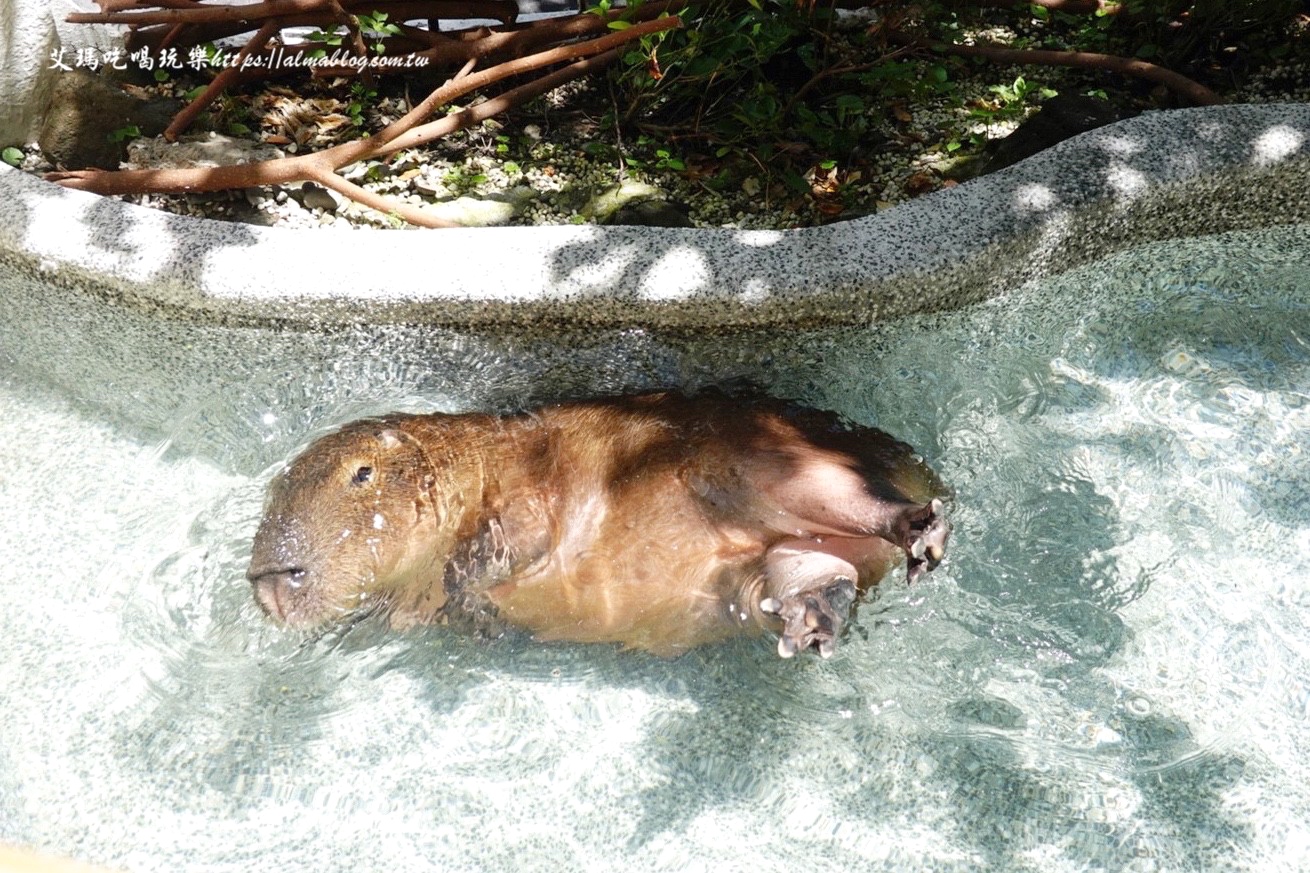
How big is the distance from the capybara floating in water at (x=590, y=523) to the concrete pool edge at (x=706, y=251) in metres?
0.51

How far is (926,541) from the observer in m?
2.67

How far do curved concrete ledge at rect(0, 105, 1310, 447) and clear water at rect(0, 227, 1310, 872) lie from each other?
0.07 meters

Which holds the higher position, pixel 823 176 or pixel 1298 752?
pixel 823 176

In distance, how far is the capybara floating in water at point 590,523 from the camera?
2.92 m

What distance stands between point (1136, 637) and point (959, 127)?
2616mm

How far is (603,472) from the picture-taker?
316 cm

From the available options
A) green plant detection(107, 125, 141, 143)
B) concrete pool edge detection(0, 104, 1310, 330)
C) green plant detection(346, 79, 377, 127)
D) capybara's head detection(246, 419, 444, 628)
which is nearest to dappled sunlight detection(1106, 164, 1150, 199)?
concrete pool edge detection(0, 104, 1310, 330)

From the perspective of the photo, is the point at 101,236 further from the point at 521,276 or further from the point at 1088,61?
the point at 1088,61

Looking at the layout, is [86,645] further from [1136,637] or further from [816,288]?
[1136,637]

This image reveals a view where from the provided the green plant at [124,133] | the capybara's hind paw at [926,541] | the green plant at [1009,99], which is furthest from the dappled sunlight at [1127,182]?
the green plant at [124,133]

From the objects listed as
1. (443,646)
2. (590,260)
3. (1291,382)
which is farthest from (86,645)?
(1291,382)

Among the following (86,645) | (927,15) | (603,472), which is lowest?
(86,645)

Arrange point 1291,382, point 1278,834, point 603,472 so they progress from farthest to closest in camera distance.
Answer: point 1291,382 < point 603,472 < point 1278,834

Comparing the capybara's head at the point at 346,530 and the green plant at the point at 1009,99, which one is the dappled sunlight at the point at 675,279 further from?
the green plant at the point at 1009,99
